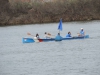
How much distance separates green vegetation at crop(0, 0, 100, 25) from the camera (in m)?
110

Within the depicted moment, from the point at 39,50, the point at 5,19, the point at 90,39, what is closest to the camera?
the point at 39,50

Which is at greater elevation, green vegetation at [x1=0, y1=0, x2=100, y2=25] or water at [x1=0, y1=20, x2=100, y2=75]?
green vegetation at [x1=0, y1=0, x2=100, y2=25]

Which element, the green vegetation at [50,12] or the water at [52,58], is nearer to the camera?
the water at [52,58]

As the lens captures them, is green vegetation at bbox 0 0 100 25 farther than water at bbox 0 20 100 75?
Yes

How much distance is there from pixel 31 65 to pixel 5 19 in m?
70.6

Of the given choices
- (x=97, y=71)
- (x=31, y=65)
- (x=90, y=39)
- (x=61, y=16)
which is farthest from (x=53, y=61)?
(x=61, y=16)

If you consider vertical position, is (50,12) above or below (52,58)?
above

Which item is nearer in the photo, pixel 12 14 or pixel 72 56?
pixel 72 56

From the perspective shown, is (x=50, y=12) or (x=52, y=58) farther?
(x=50, y=12)

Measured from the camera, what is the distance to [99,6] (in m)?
112

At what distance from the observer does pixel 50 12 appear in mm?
112000

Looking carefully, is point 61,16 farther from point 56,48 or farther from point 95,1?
point 56,48

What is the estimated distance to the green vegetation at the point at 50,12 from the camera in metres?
110

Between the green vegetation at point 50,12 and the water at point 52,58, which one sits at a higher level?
the green vegetation at point 50,12
